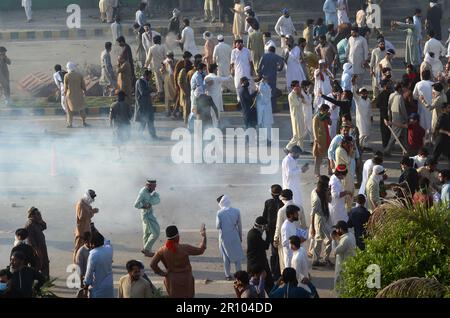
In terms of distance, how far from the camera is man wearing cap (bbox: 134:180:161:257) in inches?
627

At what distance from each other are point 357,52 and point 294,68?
1.37 metres

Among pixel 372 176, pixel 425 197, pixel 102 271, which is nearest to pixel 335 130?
pixel 372 176

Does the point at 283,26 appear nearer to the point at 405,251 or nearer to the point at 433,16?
the point at 433,16

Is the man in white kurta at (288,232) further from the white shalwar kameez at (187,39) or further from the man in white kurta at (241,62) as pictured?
the white shalwar kameez at (187,39)

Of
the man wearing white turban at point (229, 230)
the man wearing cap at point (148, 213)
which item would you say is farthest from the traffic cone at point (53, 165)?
the man wearing white turban at point (229, 230)

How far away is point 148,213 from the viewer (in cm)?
1599

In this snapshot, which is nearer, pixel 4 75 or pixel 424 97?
pixel 424 97

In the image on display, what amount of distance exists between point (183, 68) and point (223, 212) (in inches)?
278

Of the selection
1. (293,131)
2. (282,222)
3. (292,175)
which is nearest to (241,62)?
(293,131)

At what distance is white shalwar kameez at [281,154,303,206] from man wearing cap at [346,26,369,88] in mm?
6376

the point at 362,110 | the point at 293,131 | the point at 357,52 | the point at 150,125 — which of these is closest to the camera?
the point at 362,110

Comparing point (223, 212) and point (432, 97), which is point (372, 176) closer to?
A: point (223, 212)

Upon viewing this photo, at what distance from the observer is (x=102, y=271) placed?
13594 mm

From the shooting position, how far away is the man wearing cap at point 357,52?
23.0 meters
